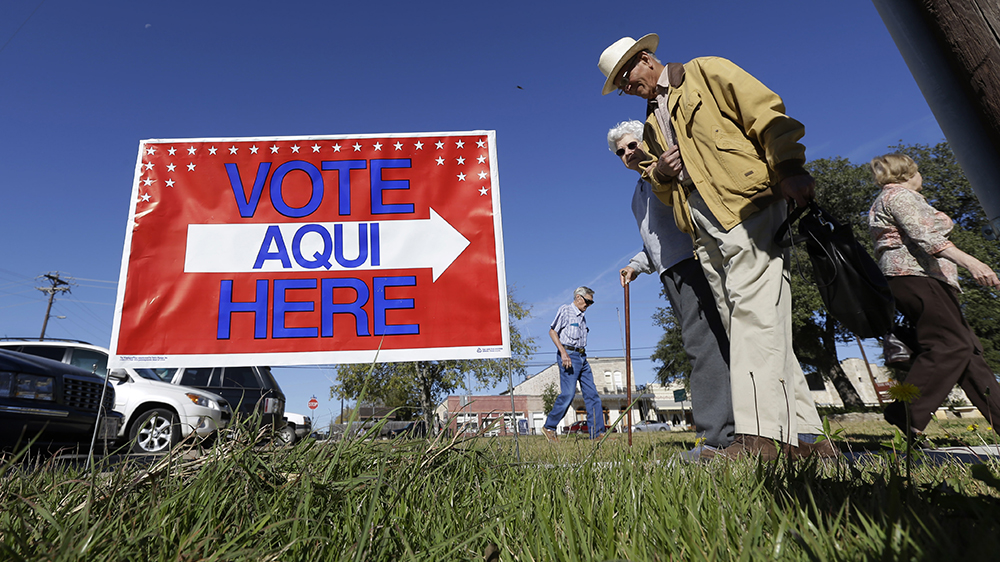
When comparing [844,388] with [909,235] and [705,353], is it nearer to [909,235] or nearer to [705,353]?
[909,235]

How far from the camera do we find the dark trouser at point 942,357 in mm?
3033

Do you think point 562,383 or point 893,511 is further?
point 562,383

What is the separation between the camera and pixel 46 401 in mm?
4855

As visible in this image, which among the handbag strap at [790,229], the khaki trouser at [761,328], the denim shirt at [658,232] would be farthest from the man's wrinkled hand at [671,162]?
the handbag strap at [790,229]

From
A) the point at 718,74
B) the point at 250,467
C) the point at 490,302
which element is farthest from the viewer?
the point at 490,302

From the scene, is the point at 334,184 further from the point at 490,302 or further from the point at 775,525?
the point at 775,525

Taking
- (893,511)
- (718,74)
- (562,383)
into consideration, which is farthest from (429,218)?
(562,383)

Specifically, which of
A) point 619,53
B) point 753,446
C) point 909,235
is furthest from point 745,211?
point 909,235

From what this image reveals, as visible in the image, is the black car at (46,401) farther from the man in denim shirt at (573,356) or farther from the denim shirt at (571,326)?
the denim shirt at (571,326)

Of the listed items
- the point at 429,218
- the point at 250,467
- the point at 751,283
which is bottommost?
the point at 250,467

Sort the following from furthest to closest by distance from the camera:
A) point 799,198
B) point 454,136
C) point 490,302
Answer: point 454,136 < point 490,302 < point 799,198

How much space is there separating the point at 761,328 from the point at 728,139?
99 centimetres

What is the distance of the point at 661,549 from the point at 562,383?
6388 millimetres

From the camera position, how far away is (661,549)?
0.96 meters
